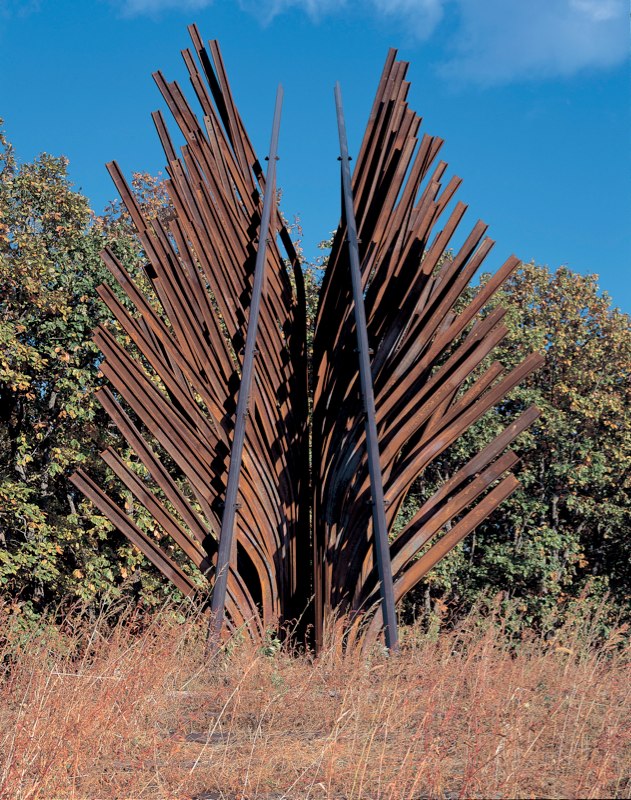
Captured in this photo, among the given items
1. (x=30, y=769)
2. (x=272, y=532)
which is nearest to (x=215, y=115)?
(x=272, y=532)

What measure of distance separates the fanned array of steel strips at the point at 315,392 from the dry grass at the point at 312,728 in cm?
84

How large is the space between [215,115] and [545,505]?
10844 mm

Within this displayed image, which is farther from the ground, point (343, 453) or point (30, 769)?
point (343, 453)

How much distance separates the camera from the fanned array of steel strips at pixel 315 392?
552 centimetres

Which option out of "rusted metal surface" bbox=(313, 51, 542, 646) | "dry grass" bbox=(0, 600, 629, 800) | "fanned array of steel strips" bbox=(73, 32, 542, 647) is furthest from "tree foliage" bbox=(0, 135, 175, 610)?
"dry grass" bbox=(0, 600, 629, 800)

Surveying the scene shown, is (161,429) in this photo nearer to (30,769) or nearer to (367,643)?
(367,643)

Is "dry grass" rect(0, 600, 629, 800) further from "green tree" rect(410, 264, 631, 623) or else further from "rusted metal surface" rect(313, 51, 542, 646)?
"green tree" rect(410, 264, 631, 623)

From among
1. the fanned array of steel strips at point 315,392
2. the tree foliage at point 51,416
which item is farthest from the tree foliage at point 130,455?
the fanned array of steel strips at point 315,392

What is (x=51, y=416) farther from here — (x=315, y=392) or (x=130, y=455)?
(x=315, y=392)

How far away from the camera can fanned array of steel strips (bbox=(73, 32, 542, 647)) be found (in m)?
5.52

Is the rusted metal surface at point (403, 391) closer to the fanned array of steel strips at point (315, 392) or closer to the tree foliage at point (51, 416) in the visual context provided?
the fanned array of steel strips at point (315, 392)

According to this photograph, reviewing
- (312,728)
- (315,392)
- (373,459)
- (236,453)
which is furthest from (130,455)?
(312,728)

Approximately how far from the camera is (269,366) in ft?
20.8

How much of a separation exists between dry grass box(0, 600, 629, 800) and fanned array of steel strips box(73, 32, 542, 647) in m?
0.84
